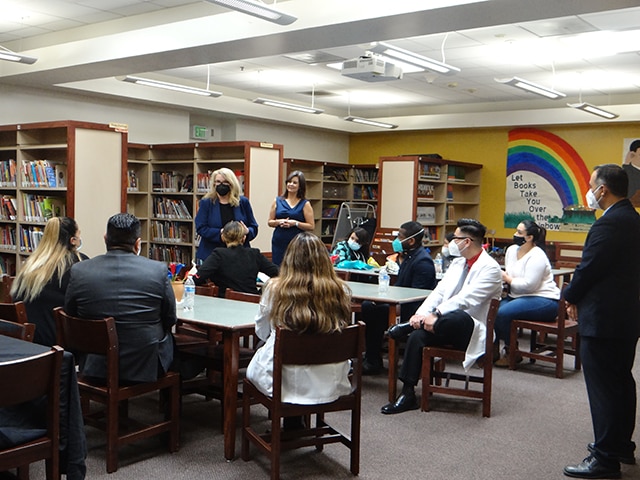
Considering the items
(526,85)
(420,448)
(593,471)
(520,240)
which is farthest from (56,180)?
(593,471)

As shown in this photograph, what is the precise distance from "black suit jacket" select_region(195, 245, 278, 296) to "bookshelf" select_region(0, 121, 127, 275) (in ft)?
7.60

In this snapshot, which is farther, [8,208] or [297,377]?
[8,208]

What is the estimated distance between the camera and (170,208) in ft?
31.1

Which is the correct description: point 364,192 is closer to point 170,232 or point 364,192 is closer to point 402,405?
point 170,232

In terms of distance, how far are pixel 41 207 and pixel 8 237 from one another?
0.72 m

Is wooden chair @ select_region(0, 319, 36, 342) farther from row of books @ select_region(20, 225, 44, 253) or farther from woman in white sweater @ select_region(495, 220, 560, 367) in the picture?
row of books @ select_region(20, 225, 44, 253)

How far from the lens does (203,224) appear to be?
6207 mm

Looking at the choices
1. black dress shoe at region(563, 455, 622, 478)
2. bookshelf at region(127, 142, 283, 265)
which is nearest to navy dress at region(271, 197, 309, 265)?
bookshelf at region(127, 142, 283, 265)

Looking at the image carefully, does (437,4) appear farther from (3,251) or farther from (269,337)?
(3,251)

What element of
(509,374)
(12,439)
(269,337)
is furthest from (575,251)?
(12,439)

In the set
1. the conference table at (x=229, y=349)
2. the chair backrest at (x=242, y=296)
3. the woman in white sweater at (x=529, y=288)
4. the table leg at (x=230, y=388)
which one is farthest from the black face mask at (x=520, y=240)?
the table leg at (x=230, y=388)

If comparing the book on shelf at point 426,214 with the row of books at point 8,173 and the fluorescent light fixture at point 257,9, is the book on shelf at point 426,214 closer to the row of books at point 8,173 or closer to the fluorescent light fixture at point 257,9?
the row of books at point 8,173

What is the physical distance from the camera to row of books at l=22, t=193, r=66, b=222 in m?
7.28

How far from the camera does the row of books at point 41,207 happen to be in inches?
287
